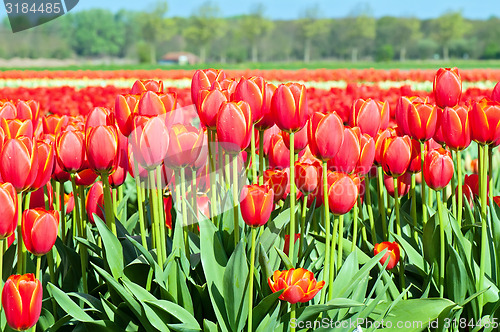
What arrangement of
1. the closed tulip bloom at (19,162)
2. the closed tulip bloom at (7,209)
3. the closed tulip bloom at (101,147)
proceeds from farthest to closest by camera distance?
the closed tulip bloom at (101,147) < the closed tulip bloom at (19,162) < the closed tulip bloom at (7,209)

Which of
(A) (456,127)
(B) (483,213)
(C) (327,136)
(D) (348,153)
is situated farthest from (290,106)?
(B) (483,213)

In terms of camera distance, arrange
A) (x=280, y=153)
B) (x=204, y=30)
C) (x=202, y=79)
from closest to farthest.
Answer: (x=202, y=79)
(x=280, y=153)
(x=204, y=30)

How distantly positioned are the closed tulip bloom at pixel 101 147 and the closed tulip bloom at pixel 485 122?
3.33ft

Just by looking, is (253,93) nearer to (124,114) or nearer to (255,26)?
(124,114)

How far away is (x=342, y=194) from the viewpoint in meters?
1.49

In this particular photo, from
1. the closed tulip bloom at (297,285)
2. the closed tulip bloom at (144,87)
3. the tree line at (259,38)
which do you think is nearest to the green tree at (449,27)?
the tree line at (259,38)

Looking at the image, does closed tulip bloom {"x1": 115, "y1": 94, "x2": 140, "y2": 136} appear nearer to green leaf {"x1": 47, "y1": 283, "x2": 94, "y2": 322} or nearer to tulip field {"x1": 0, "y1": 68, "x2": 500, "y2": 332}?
tulip field {"x1": 0, "y1": 68, "x2": 500, "y2": 332}

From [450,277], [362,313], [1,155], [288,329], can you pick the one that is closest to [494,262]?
[450,277]

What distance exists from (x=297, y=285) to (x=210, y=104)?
0.54m

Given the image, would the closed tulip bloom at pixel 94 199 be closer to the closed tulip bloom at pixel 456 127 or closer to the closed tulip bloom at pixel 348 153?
the closed tulip bloom at pixel 348 153

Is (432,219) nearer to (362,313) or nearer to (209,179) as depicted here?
(362,313)

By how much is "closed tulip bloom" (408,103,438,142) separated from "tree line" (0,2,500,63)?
68.8 m

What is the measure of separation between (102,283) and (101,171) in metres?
0.42

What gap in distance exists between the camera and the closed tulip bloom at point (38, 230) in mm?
1422
